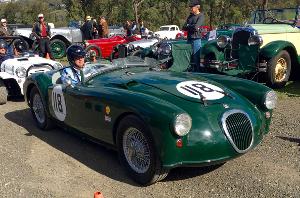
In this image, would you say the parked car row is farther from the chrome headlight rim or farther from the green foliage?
the green foliage

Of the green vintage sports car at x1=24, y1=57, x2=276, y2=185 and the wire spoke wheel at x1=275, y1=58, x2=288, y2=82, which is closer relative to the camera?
the green vintage sports car at x1=24, y1=57, x2=276, y2=185

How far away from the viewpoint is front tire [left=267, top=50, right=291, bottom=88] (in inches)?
336

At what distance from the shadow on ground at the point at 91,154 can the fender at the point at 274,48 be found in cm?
465

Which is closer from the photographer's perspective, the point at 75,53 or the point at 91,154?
the point at 91,154

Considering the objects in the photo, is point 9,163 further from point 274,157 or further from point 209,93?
point 274,157

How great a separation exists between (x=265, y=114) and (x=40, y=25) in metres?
10.1

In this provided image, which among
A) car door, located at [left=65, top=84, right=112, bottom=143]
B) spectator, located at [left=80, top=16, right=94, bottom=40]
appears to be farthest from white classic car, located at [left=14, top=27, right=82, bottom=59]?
car door, located at [left=65, top=84, right=112, bottom=143]

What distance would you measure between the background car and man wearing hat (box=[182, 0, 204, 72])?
3.16 meters

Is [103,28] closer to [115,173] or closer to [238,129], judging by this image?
[115,173]

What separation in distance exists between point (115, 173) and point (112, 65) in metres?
1.70

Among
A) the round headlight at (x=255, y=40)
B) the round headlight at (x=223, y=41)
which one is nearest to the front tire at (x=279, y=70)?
the round headlight at (x=255, y=40)

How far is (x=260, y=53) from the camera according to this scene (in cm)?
875

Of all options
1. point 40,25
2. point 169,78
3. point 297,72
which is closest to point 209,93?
point 169,78

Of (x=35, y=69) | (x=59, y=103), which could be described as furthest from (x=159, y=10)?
(x=59, y=103)
